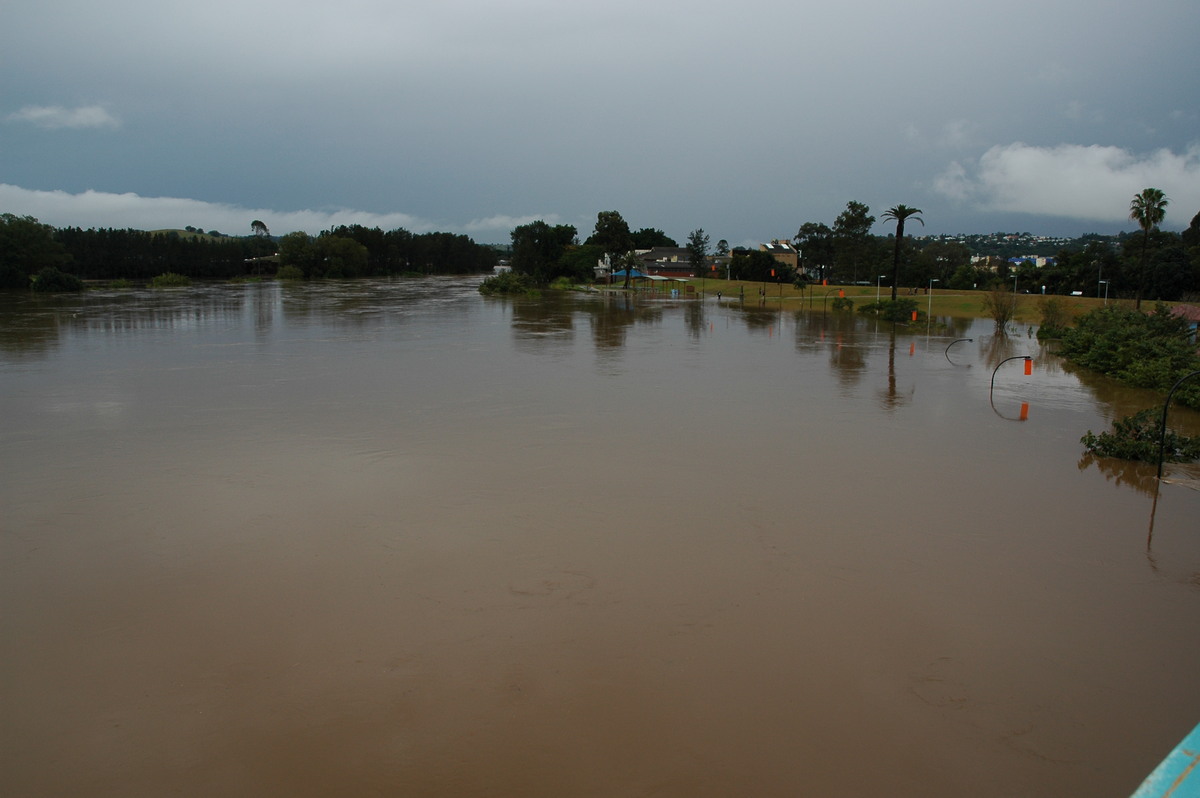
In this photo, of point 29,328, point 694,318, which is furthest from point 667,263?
point 29,328

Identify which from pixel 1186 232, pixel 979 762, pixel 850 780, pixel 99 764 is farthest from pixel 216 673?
pixel 1186 232

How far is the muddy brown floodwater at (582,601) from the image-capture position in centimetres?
552

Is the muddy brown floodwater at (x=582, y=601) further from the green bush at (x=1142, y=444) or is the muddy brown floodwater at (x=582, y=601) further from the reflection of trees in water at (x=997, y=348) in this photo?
the reflection of trees in water at (x=997, y=348)

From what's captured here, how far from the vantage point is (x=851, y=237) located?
86.4m

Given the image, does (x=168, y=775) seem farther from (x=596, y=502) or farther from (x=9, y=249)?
(x=9, y=249)

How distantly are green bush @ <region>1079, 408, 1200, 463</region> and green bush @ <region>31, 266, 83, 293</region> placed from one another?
72.9 metres

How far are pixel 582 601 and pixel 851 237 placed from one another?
8623 centimetres

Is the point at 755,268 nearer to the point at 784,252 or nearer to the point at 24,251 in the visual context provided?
the point at 784,252

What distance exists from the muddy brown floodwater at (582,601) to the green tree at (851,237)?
70.2 metres

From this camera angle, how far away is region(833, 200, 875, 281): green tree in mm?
83500

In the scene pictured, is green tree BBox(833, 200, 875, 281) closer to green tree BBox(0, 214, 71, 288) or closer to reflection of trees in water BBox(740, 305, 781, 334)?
reflection of trees in water BBox(740, 305, 781, 334)

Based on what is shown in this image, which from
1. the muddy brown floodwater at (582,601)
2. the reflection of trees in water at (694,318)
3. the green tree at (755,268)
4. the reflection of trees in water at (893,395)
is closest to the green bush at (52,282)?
the reflection of trees in water at (694,318)

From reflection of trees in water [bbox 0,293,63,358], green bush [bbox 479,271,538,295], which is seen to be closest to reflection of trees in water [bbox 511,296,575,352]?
green bush [bbox 479,271,538,295]

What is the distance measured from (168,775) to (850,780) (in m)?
4.76
